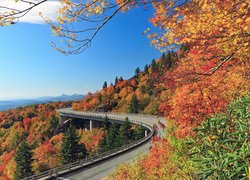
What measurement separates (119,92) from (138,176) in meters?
96.5

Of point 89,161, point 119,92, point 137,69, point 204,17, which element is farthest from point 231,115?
point 137,69

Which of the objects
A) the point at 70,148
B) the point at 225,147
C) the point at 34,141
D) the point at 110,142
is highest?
the point at 225,147

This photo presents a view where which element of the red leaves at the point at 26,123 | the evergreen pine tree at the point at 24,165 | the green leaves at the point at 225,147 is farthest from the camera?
the red leaves at the point at 26,123

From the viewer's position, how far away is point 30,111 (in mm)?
149000

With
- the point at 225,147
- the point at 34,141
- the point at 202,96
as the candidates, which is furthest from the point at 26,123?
the point at 225,147

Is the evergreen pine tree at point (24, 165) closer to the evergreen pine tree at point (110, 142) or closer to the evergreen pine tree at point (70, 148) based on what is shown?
the evergreen pine tree at point (70, 148)

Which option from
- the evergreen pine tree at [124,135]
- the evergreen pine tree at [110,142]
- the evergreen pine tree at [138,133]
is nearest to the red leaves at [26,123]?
the evergreen pine tree at [110,142]

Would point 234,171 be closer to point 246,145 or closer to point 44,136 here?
point 246,145

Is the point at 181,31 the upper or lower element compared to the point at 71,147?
upper

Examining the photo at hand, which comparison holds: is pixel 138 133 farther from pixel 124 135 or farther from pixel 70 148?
pixel 70 148

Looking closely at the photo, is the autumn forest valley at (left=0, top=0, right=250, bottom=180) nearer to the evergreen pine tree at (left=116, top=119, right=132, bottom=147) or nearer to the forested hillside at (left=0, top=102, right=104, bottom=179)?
the forested hillside at (left=0, top=102, right=104, bottom=179)

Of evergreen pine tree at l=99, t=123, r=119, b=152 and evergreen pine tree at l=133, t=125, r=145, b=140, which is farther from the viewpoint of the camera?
evergreen pine tree at l=133, t=125, r=145, b=140

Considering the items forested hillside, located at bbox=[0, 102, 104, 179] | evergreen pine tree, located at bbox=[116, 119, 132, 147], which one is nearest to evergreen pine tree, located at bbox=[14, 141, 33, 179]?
forested hillside, located at bbox=[0, 102, 104, 179]

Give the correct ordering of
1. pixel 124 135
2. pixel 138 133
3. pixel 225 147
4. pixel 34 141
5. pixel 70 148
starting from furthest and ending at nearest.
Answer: pixel 34 141 → pixel 138 133 → pixel 124 135 → pixel 70 148 → pixel 225 147
